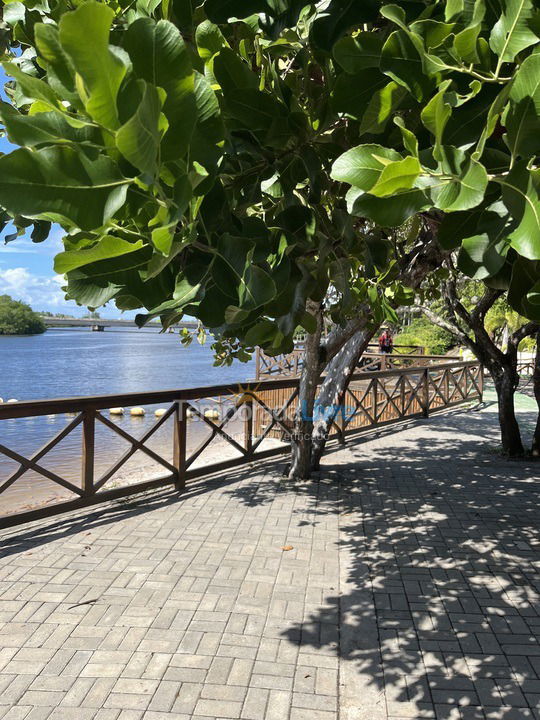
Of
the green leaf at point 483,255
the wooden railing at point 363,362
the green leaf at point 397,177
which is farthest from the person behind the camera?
the wooden railing at point 363,362

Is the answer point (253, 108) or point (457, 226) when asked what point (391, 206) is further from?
point (253, 108)

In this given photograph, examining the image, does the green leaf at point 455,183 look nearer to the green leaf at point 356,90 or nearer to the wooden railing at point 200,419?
the green leaf at point 356,90

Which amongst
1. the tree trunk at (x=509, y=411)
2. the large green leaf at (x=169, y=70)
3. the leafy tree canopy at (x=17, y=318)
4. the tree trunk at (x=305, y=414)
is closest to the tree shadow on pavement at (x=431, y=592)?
the tree trunk at (x=305, y=414)

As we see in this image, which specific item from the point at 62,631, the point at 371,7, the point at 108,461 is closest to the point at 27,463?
the point at 62,631

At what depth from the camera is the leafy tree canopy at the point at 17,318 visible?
67062mm

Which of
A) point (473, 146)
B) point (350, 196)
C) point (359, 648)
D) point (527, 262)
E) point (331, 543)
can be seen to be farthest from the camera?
point (331, 543)

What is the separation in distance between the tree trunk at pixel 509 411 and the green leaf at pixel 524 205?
828 centimetres

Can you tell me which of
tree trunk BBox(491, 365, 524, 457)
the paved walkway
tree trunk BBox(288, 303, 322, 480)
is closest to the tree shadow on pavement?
the paved walkway

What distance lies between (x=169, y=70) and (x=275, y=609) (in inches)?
143

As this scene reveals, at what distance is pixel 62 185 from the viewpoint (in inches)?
27.2

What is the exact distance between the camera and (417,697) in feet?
9.15

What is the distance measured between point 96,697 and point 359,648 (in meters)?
1.51

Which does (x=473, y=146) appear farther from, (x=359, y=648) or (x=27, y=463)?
(x=27, y=463)

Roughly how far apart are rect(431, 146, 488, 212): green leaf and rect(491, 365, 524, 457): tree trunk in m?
8.34
